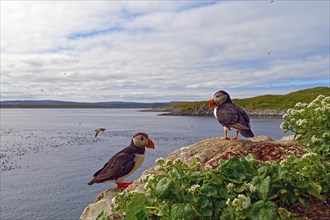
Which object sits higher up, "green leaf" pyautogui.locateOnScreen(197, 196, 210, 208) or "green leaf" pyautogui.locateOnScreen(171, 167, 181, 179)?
"green leaf" pyautogui.locateOnScreen(171, 167, 181, 179)

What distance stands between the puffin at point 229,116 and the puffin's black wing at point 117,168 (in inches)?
117

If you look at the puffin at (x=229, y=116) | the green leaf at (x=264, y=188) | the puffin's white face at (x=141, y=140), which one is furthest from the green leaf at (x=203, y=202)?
the puffin at (x=229, y=116)

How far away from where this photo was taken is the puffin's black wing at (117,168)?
845 centimetres

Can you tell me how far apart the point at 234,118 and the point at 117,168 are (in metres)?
4.03

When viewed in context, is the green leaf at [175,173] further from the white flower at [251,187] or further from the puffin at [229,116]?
the puffin at [229,116]

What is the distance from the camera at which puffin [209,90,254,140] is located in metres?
10.1

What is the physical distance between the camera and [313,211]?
546cm

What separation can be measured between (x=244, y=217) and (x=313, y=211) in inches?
63.3

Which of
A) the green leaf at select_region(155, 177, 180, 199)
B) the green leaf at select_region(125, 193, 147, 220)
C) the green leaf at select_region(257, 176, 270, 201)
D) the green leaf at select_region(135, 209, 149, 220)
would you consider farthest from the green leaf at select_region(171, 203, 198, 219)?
the green leaf at select_region(257, 176, 270, 201)

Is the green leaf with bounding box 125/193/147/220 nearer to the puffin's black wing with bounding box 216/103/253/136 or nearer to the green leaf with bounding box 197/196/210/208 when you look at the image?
the green leaf with bounding box 197/196/210/208

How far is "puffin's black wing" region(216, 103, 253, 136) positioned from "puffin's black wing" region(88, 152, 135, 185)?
11.1 ft

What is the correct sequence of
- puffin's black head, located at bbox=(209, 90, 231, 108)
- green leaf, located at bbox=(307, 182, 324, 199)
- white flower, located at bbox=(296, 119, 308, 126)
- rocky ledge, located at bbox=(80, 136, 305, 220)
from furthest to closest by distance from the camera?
puffin's black head, located at bbox=(209, 90, 231, 108)
white flower, located at bbox=(296, 119, 308, 126)
rocky ledge, located at bbox=(80, 136, 305, 220)
green leaf, located at bbox=(307, 182, 324, 199)

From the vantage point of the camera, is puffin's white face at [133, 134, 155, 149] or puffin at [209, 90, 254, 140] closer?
puffin's white face at [133, 134, 155, 149]

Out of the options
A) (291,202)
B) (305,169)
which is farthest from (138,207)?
(305,169)
